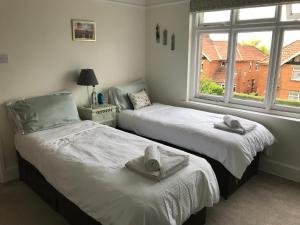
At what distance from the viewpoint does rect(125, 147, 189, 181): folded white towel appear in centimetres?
178

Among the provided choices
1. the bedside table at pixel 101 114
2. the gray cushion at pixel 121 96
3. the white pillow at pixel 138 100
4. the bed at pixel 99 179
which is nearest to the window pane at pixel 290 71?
the bed at pixel 99 179

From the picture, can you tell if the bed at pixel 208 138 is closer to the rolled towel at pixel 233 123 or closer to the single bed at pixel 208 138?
the single bed at pixel 208 138

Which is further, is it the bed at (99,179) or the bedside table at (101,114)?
the bedside table at (101,114)

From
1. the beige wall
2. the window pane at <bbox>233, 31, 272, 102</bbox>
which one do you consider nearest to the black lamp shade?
the beige wall

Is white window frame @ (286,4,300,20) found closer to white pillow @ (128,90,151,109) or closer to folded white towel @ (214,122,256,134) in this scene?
folded white towel @ (214,122,256,134)

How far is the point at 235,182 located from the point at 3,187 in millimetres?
2610

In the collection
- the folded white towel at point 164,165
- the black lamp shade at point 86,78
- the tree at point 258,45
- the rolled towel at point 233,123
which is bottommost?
the folded white towel at point 164,165

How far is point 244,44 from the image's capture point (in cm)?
339

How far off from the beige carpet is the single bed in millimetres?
175

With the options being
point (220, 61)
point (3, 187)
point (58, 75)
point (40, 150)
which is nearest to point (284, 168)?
point (220, 61)

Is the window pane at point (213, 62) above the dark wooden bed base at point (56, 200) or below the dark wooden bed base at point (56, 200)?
above

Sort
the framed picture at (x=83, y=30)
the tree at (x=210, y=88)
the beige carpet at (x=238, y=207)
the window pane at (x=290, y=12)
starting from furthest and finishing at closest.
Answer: the tree at (x=210, y=88), the framed picture at (x=83, y=30), the window pane at (x=290, y=12), the beige carpet at (x=238, y=207)

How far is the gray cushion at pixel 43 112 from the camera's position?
2.72m

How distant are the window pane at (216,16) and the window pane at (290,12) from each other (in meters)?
0.72
